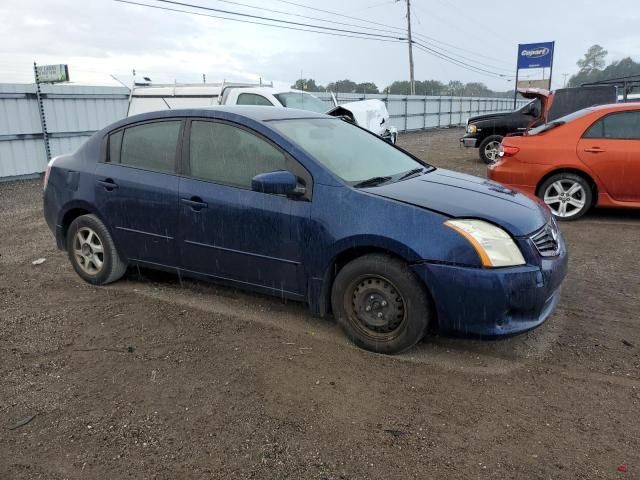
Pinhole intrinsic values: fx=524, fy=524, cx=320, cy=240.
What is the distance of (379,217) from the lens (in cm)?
334

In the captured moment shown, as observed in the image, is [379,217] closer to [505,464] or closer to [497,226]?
[497,226]

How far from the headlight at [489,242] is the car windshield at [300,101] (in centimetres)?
759

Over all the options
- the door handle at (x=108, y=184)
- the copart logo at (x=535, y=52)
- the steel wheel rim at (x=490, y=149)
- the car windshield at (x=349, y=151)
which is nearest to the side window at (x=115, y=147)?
the door handle at (x=108, y=184)

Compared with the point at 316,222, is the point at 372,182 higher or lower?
higher

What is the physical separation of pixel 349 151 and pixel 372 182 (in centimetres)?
46

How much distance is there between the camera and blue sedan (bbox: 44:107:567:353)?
3213 mm

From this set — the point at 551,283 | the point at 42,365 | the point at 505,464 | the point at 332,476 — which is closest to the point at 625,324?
the point at 551,283

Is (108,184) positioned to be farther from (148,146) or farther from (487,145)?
(487,145)

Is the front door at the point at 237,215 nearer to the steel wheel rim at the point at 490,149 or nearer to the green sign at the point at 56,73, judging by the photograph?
the steel wheel rim at the point at 490,149

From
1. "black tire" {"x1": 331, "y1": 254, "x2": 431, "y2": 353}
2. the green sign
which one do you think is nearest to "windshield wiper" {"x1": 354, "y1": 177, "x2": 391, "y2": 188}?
"black tire" {"x1": 331, "y1": 254, "x2": 431, "y2": 353}

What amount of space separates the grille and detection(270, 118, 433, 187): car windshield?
108 centimetres

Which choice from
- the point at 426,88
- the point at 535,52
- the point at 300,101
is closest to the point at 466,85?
the point at 426,88

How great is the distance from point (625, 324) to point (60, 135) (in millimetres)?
12798

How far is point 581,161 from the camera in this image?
6746mm
